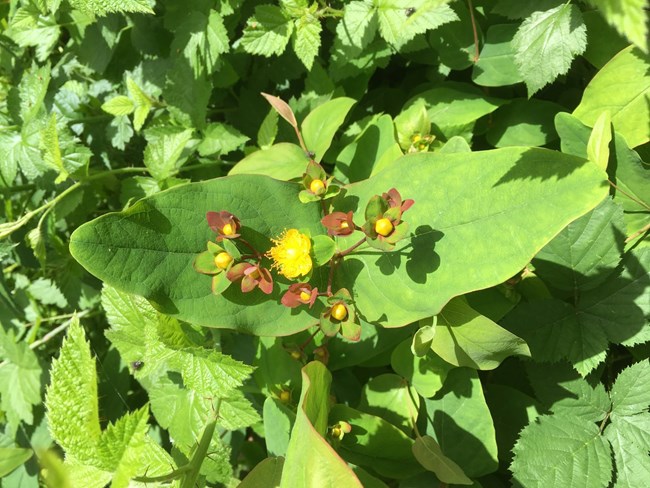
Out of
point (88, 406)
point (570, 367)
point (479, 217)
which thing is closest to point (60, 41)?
point (88, 406)

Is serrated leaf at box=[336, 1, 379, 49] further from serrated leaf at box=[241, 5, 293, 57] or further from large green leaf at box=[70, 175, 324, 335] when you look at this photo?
large green leaf at box=[70, 175, 324, 335]

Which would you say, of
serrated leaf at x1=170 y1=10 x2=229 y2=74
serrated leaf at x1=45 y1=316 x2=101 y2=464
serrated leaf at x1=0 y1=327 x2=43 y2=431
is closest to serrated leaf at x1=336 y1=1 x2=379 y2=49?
serrated leaf at x1=170 y1=10 x2=229 y2=74

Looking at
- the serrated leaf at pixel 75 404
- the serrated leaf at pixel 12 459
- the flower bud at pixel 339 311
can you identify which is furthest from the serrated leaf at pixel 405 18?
the serrated leaf at pixel 12 459

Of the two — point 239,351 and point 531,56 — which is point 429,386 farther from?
point 531,56

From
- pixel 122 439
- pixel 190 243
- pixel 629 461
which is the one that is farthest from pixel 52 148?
pixel 629 461

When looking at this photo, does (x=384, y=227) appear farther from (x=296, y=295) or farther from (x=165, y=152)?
(x=165, y=152)

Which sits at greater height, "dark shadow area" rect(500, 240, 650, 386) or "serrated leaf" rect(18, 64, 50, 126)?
"serrated leaf" rect(18, 64, 50, 126)

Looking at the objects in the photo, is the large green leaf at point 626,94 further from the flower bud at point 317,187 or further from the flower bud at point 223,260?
the flower bud at point 223,260
